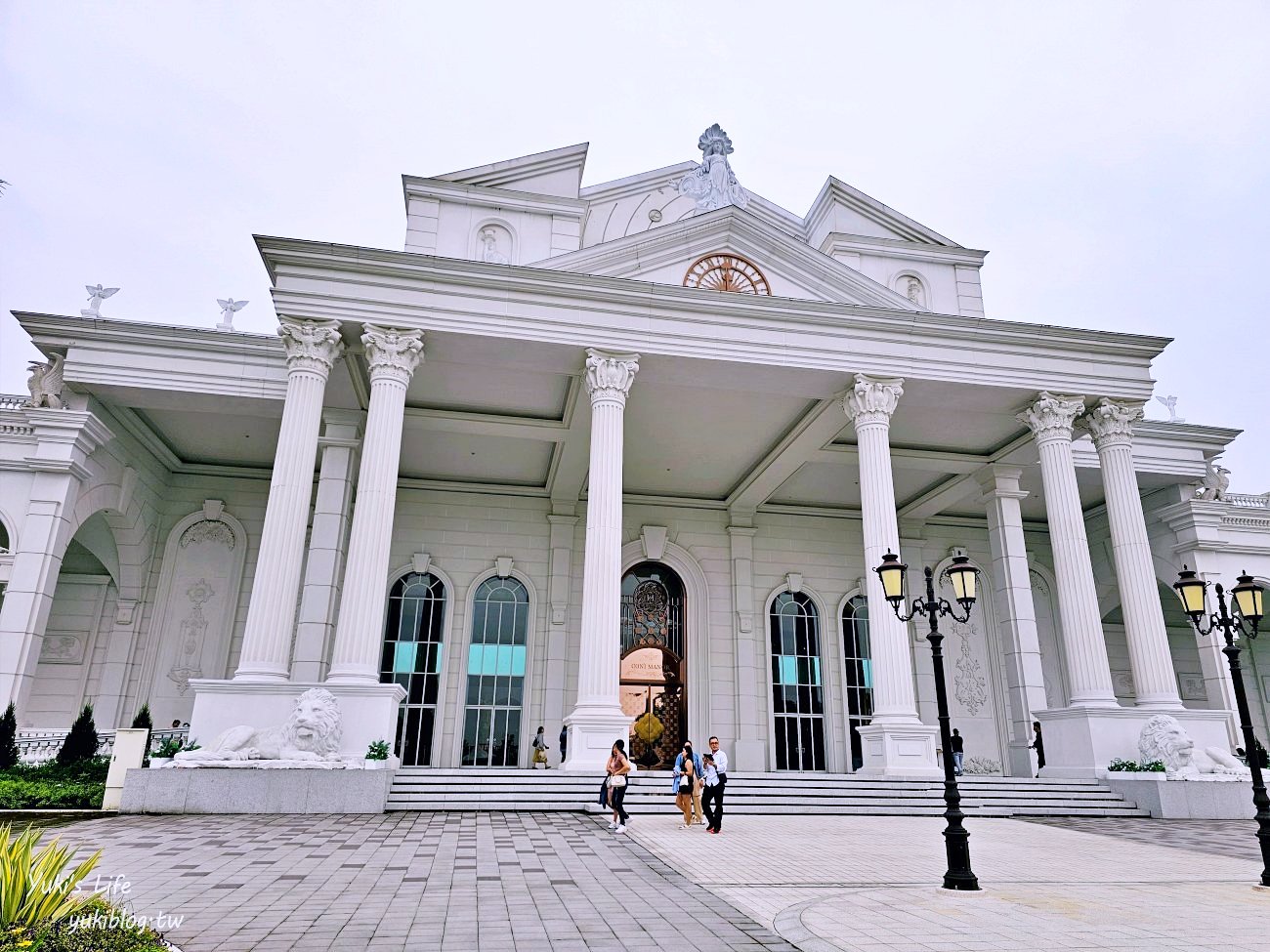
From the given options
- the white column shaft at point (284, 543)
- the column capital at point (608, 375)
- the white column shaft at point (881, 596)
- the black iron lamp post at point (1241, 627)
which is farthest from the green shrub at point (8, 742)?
the black iron lamp post at point (1241, 627)

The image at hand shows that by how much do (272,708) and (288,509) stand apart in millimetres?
3270

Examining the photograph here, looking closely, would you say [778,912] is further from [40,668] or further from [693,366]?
[40,668]

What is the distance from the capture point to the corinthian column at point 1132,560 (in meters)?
16.2

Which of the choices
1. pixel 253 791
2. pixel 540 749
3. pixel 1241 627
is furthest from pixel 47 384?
pixel 1241 627

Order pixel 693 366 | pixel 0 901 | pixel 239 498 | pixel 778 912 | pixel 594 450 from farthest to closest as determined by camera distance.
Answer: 1. pixel 239 498
2. pixel 693 366
3. pixel 594 450
4. pixel 778 912
5. pixel 0 901

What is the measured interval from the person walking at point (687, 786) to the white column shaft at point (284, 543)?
6.63m

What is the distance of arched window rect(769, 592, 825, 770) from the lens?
76.8 feet

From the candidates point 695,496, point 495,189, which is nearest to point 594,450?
point 495,189

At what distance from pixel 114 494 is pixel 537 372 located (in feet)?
35.2

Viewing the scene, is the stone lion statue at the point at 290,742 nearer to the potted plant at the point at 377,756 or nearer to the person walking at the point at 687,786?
the potted plant at the point at 377,756

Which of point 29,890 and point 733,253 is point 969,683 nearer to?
point 733,253

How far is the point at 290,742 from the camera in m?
12.6

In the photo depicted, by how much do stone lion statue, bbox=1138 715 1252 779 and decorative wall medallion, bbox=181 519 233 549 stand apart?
69.3 feet

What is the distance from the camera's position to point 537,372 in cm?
1742
